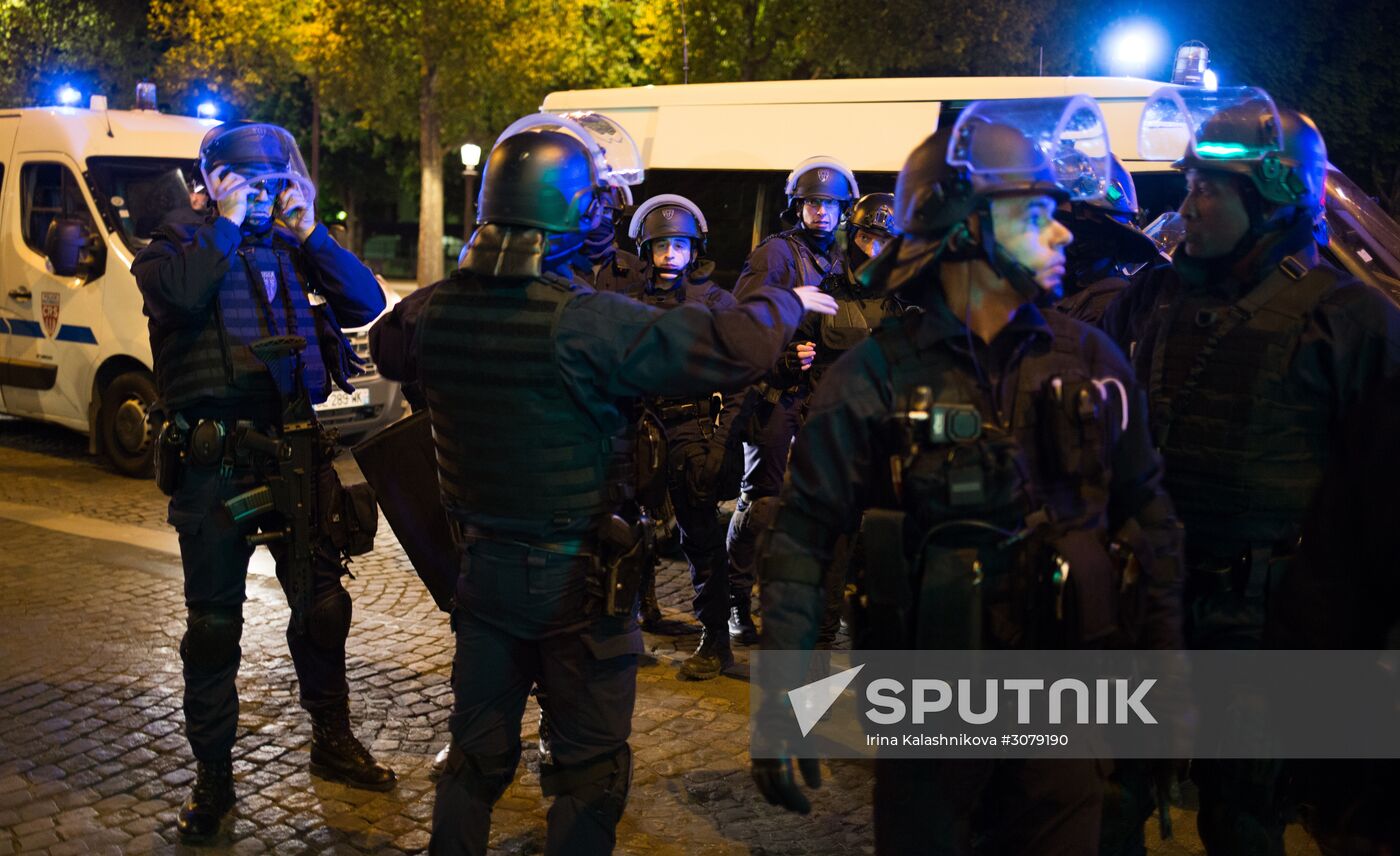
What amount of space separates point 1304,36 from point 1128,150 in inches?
504

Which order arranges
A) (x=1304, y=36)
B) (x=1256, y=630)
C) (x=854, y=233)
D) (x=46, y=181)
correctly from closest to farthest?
1. (x=1256, y=630)
2. (x=854, y=233)
3. (x=46, y=181)
4. (x=1304, y=36)

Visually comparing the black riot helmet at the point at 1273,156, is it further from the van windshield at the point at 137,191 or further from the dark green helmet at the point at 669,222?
the van windshield at the point at 137,191

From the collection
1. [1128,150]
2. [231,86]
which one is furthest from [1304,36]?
[231,86]

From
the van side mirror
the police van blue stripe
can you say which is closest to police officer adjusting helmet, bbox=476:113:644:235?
the van side mirror

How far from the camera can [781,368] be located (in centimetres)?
576

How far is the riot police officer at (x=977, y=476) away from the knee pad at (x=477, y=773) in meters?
0.91

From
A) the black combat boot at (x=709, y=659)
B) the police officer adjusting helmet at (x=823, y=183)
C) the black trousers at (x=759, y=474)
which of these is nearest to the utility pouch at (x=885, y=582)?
the black combat boot at (x=709, y=659)

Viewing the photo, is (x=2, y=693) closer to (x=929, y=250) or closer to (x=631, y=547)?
(x=631, y=547)

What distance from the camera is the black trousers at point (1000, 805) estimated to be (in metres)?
2.61

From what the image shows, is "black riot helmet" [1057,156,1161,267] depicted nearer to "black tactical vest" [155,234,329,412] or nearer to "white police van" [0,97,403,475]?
"black tactical vest" [155,234,329,412]

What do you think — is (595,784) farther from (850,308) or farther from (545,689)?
(850,308)

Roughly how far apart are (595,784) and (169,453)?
1.90 m

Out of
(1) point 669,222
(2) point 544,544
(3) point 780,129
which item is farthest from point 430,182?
(2) point 544,544

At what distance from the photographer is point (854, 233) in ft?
19.8
